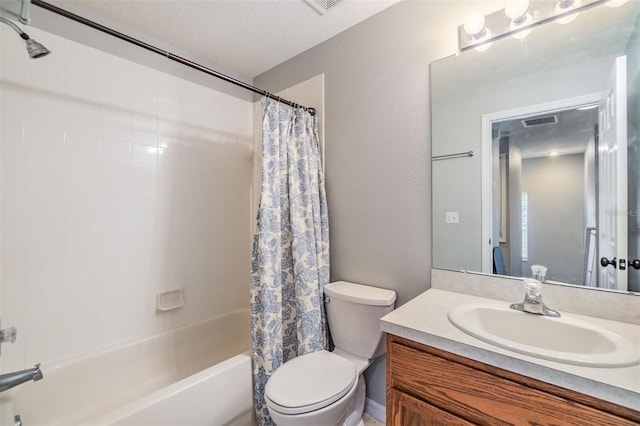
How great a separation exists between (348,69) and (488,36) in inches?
30.8

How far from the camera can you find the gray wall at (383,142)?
4.65 ft

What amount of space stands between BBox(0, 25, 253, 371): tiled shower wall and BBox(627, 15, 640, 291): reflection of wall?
7.38 feet

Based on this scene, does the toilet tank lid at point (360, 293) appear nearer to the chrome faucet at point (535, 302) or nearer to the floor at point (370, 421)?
the chrome faucet at point (535, 302)

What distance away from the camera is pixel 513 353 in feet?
2.45

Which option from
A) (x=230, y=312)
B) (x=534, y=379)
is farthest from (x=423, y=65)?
(x=230, y=312)

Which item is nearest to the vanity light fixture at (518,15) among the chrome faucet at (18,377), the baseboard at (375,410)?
the baseboard at (375,410)

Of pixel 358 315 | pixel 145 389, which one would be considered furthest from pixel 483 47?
pixel 145 389

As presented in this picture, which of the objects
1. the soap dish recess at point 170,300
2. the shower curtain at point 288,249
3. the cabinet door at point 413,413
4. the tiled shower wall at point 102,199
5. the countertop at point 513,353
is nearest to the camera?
the countertop at point 513,353

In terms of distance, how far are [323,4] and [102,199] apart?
1715mm

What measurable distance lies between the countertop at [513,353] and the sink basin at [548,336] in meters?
0.02

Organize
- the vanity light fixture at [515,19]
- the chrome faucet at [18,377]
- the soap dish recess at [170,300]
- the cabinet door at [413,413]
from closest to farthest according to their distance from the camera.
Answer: the cabinet door at [413,413], the chrome faucet at [18,377], the vanity light fixture at [515,19], the soap dish recess at [170,300]

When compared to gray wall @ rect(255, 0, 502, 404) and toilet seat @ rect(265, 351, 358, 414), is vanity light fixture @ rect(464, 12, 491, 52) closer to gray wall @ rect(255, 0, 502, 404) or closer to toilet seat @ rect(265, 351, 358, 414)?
gray wall @ rect(255, 0, 502, 404)

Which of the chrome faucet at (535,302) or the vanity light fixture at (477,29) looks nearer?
the chrome faucet at (535,302)

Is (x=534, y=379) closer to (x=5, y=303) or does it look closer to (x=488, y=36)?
(x=488, y=36)
